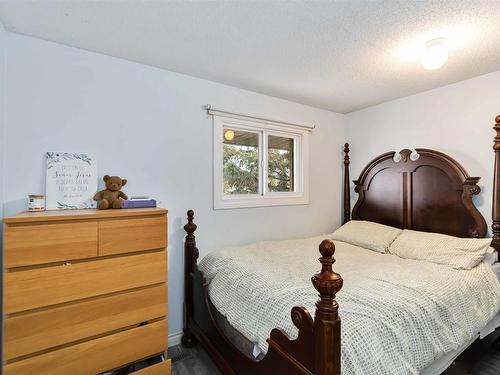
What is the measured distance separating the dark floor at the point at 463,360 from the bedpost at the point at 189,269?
0.32 ft

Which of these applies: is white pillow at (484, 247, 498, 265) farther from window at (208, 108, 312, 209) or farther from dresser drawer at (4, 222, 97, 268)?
dresser drawer at (4, 222, 97, 268)

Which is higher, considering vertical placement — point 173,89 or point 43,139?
point 173,89

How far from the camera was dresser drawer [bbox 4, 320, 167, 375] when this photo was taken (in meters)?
1.27

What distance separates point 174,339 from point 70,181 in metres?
1.48

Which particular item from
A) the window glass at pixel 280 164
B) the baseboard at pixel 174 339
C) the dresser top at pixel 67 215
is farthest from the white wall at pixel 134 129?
the dresser top at pixel 67 215

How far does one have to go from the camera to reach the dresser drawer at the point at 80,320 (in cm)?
123

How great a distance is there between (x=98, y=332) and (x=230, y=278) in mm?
800

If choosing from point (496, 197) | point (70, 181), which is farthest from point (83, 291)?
point (496, 197)

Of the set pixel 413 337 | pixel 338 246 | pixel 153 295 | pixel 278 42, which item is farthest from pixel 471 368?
pixel 278 42

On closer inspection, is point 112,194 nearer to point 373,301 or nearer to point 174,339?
point 174,339

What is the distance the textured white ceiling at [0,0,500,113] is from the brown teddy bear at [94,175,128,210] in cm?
94

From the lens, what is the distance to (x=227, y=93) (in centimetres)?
241

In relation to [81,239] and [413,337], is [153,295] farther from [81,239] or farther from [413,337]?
[413,337]

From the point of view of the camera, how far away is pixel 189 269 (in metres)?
2.11
